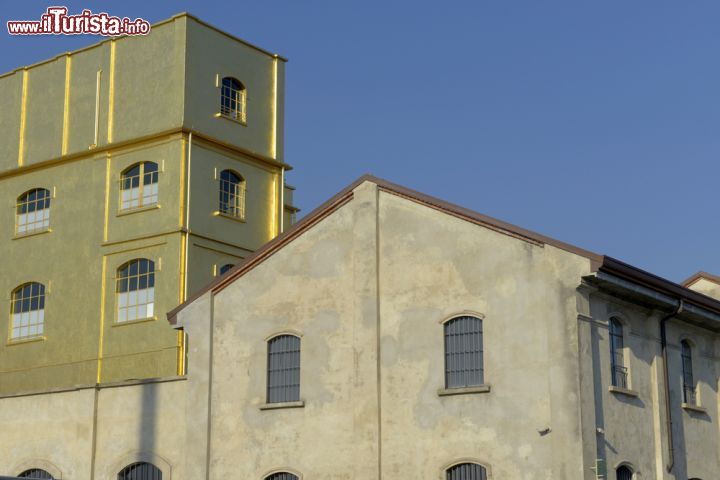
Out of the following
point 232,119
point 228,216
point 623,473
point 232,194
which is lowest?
point 623,473

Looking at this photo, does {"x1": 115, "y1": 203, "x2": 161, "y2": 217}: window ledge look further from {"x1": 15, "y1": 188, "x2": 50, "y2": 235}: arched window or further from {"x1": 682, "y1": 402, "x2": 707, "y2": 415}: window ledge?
{"x1": 682, "y1": 402, "x2": 707, "y2": 415}: window ledge

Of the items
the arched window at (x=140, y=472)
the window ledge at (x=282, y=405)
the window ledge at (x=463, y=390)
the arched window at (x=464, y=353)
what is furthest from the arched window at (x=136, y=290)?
the window ledge at (x=463, y=390)

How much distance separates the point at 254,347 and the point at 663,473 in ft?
35.1

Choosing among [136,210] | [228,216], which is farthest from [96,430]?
[228,216]

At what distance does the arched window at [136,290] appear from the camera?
40.0m

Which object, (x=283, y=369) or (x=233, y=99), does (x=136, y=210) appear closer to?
(x=233, y=99)

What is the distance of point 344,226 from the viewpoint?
32.0 m

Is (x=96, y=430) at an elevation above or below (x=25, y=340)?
below

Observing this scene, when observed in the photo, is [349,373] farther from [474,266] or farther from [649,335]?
[649,335]

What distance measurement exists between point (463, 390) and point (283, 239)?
6.68 m

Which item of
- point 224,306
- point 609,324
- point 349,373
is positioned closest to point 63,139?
point 224,306

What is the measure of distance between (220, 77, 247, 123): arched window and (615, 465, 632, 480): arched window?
63.4 feet

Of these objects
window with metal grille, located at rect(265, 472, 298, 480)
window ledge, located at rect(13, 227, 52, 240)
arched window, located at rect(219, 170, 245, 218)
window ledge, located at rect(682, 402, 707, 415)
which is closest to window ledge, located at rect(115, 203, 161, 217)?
arched window, located at rect(219, 170, 245, 218)

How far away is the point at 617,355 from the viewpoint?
29.9m
